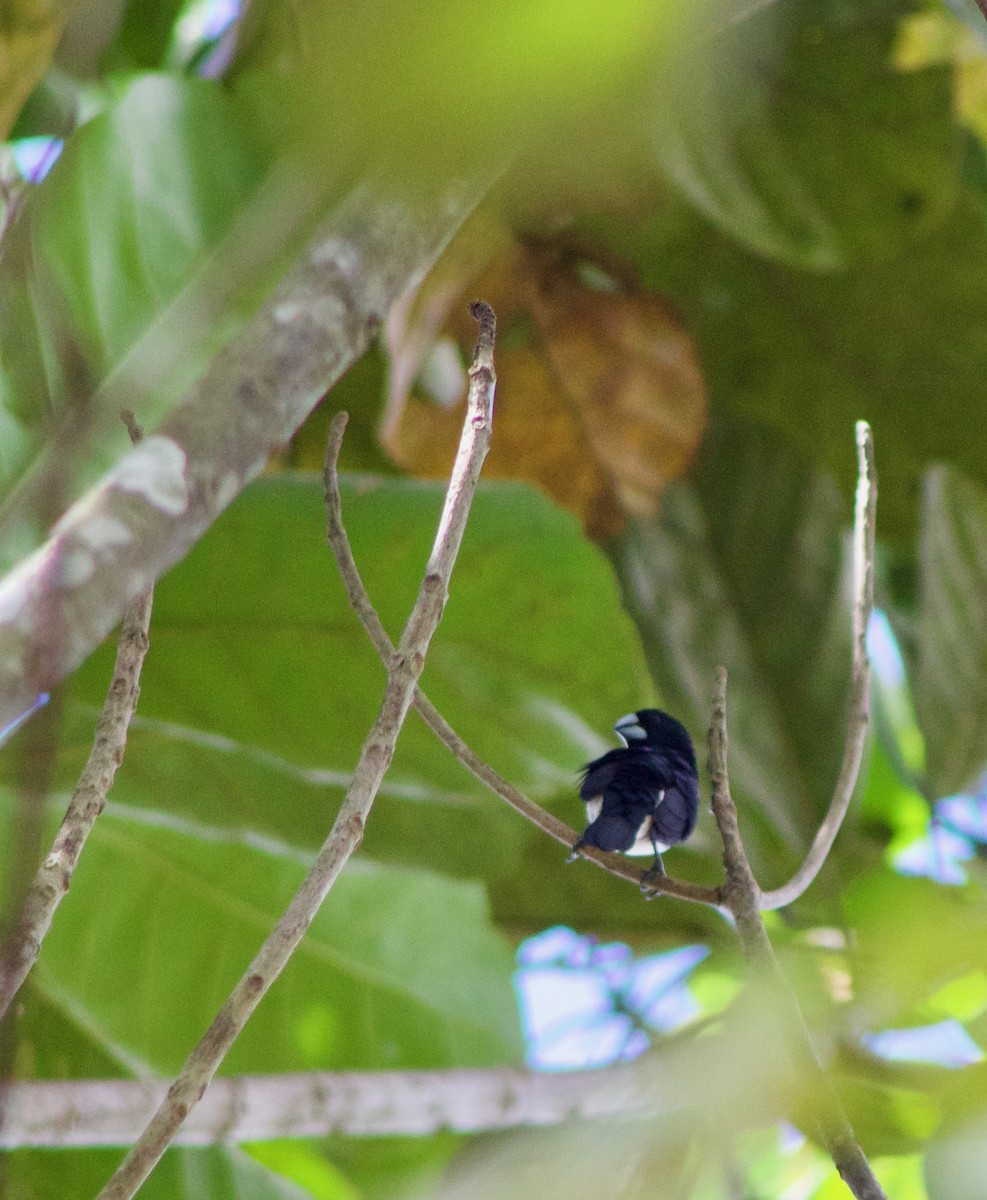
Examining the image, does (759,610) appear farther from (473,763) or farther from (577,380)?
(473,763)

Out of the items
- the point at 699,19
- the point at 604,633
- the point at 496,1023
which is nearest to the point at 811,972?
the point at 496,1023

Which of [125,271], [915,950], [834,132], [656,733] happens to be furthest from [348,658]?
[834,132]

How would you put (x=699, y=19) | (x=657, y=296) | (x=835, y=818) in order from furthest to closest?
(x=657, y=296), (x=699, y=19), (x=835, y=818)

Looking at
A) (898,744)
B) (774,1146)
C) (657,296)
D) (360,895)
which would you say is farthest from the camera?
(898,744)

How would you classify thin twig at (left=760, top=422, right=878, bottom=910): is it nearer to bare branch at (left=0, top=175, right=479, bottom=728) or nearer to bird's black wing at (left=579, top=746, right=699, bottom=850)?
bird's black wing at (left=579, top=746, right=699, bottom=850)

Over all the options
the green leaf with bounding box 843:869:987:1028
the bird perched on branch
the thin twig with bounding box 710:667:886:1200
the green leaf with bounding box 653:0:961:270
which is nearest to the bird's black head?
the bird perched on branch

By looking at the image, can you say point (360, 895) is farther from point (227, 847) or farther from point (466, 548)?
point (466, 548)
